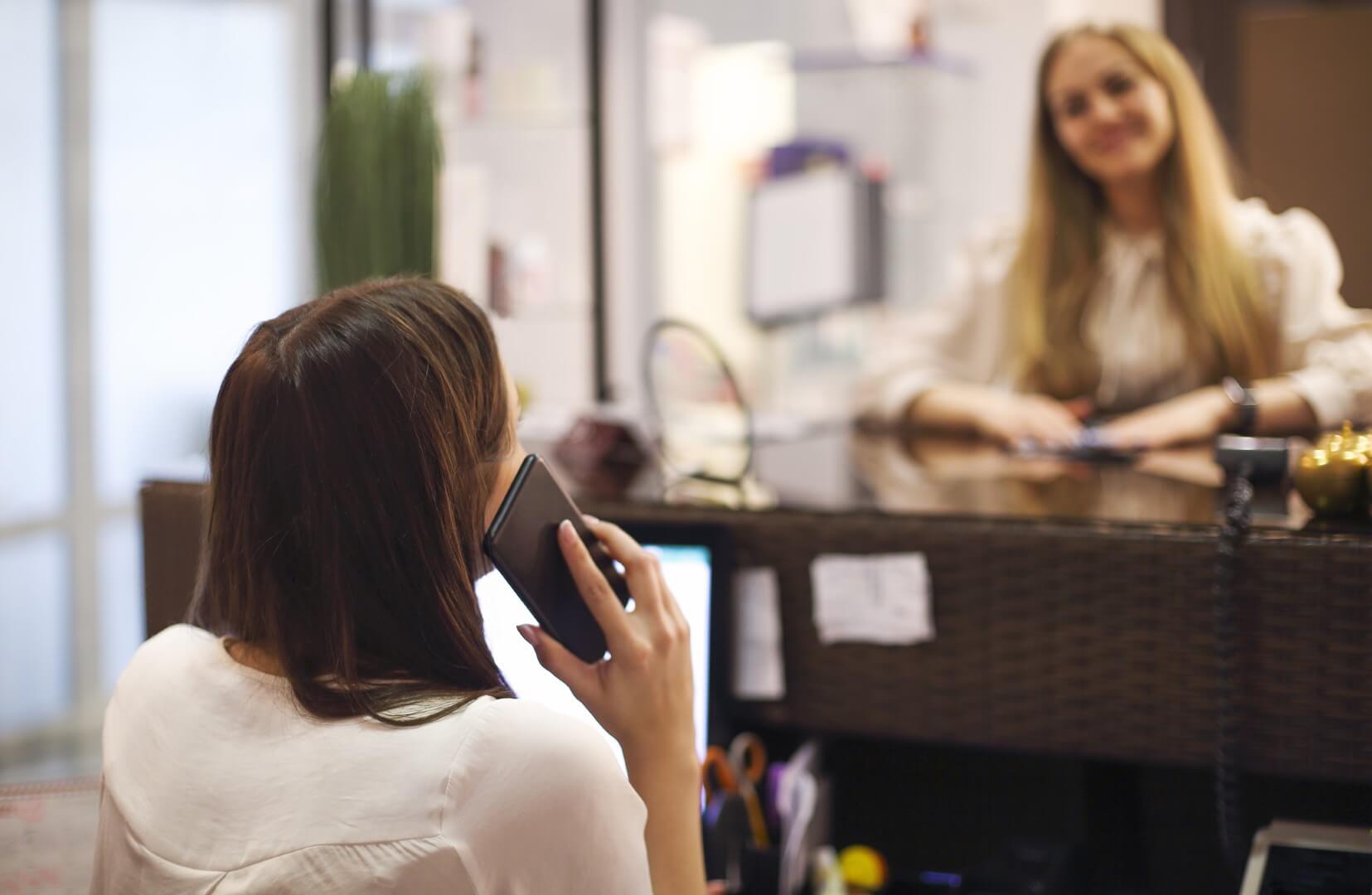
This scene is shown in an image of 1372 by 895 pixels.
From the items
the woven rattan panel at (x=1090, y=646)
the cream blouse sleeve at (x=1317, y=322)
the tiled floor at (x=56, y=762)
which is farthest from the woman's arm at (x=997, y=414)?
the tiled floor at (x=56, y=762)

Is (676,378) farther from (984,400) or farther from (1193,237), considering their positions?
(1193,237)

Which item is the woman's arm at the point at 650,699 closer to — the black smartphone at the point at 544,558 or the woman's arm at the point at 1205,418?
the black smartphone at the point at 544,558

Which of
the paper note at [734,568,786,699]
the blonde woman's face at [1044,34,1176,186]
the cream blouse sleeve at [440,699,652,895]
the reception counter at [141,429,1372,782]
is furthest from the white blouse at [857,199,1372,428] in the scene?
the cream blouse sleeve at [440,699,652,895]

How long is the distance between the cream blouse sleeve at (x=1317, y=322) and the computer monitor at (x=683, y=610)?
0.71 m

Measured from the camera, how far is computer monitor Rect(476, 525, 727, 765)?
117 centimetres

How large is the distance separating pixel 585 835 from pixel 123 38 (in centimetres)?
357

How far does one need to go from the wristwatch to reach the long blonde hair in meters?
0.05

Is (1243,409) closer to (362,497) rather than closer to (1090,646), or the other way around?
(1090,646)

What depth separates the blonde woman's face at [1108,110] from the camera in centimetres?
177

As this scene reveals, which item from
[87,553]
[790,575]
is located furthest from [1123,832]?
[87,553]

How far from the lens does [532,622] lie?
1.21 metres

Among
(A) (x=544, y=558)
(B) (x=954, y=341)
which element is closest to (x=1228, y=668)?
(A) (x=544, y=558)

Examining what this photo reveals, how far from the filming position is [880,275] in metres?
3.70

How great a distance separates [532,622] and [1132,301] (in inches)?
40.2
